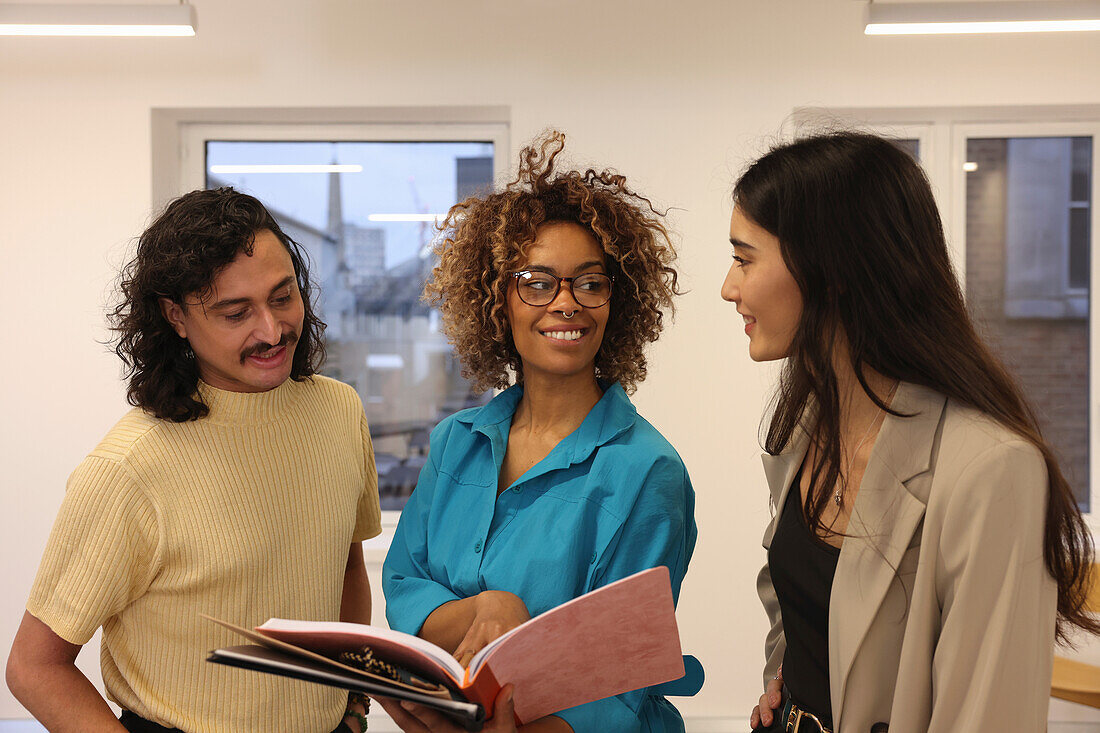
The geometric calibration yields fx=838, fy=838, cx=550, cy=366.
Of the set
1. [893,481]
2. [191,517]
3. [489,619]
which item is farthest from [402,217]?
[893,481]

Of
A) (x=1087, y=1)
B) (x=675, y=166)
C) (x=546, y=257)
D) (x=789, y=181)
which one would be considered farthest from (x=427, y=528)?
(x=1087, y=1)

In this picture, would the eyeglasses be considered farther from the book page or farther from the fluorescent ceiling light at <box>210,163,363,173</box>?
the fluorescent ceiling light at <box>210,163,363,173</box>

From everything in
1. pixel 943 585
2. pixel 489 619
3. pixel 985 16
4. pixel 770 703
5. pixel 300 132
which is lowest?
pixel 770 703

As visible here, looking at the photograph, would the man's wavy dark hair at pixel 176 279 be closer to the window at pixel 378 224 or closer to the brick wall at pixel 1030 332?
the window at pixel 378 224

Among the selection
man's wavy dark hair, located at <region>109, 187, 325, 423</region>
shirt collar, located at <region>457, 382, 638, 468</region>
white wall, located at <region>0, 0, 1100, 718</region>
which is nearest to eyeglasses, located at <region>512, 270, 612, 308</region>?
shirt collar, located at <region>457, 382, 638, 468</region>

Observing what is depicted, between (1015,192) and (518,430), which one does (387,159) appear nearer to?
(518,430)

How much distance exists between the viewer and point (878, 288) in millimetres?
1234

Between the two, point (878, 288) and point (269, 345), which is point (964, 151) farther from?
point (269, 345)

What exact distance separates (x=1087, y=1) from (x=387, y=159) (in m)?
2.94

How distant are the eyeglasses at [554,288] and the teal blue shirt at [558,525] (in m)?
0.19

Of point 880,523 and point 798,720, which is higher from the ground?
point 880,523

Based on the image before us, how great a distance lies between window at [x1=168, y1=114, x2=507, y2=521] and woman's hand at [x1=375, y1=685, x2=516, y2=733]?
2789 mm

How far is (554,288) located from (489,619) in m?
0.61

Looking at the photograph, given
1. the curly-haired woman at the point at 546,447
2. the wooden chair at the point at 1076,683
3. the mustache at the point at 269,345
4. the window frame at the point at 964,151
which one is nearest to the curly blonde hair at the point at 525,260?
the curly-haired woman at the point at 546,447
